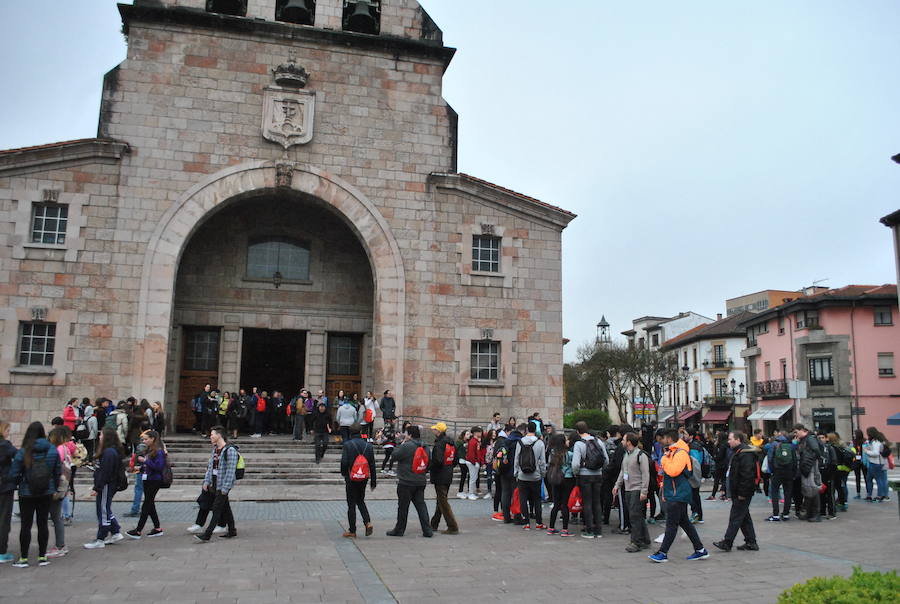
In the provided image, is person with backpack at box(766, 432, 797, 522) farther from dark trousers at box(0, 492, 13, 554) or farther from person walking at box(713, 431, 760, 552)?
dark trousers at box(0, 492, 13, 554)

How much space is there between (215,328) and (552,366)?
36.8ft

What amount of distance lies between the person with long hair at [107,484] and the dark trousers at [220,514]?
4.35 ft

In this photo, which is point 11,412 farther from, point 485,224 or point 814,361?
point 814,361

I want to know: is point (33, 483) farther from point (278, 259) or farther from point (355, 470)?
point (278, 259)

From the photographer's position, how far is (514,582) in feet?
27.3

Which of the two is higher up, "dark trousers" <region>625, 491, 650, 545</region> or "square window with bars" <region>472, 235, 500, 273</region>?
"square window with bars" <region>472, 235, 500, 273</region>

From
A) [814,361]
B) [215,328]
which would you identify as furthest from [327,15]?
[814,361]

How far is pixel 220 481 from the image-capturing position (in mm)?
10664

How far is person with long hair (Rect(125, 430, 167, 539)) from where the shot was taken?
10852 millimetres

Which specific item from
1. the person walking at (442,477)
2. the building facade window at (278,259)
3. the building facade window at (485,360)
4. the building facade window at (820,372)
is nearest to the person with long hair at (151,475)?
the person walking at (442,477)

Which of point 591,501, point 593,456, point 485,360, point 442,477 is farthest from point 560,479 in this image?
point 485,360

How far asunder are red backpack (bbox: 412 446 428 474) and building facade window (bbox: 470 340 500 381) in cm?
1173

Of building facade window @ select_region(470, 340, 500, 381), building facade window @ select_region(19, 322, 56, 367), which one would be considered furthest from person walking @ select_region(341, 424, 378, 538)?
building facade window @ select_region(19, 322, 56, 367)

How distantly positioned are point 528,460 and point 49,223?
16.3 meters
